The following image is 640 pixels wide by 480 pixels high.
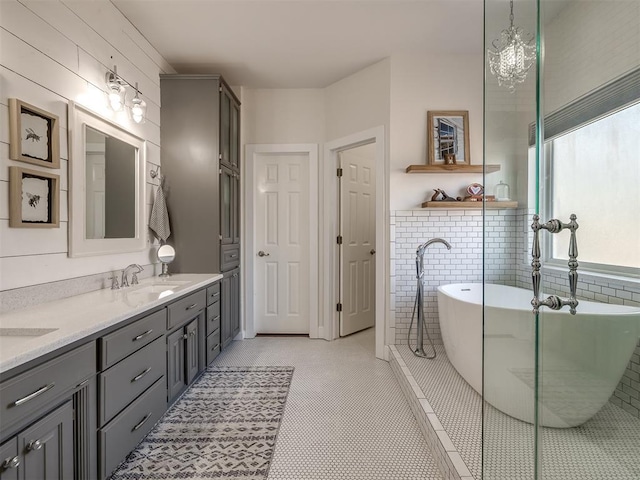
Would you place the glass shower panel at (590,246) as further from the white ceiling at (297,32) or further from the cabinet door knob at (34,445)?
the white ceiling at (297,32)

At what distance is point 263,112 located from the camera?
12.4ft

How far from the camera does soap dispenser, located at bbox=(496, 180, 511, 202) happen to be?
118 centimetres

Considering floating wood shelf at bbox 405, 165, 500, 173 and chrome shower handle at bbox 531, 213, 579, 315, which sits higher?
floating wood shelf at bbox 405, 165, 500, 173

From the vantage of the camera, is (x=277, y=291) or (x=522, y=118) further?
(x=277, y=291)

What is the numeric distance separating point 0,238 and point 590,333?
91.1 inches

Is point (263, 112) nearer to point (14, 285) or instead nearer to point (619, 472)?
point (14, 285)

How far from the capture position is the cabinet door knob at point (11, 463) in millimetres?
1000

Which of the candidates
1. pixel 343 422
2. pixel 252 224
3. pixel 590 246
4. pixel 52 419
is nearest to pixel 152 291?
pixel 52 419

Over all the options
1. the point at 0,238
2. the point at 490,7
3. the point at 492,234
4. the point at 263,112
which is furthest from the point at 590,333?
the point at 263,112

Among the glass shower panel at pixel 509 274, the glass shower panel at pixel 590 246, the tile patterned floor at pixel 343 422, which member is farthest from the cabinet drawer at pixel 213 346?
the glass shower panel at pixel 590 246

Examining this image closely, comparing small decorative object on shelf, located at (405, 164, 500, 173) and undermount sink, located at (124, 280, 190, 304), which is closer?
undermount sink, located at (124, 280, 190, 304)

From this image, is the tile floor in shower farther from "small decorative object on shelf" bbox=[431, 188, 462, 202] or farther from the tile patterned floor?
"small decorative object on shelf" bbox=[431, 188, 462, 202]

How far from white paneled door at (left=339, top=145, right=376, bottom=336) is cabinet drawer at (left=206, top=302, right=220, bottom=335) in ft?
4.68

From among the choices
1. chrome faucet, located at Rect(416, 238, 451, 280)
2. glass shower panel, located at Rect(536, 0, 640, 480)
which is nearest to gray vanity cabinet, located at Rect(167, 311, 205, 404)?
chrome faucet, located at Rect(416, 238, 451, 280)
